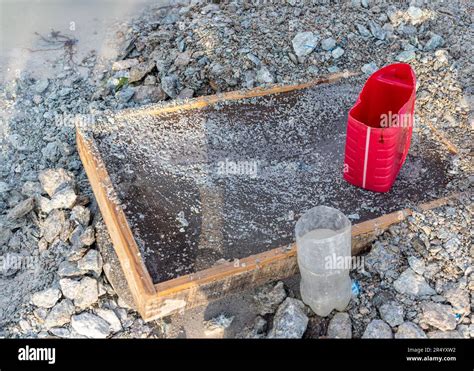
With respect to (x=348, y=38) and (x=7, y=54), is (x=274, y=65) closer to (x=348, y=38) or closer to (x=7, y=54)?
(x=348, y=38)

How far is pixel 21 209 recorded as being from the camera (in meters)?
3.94

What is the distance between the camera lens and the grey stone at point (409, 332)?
9.78ft

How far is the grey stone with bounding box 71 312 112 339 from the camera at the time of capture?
3254 millimetres

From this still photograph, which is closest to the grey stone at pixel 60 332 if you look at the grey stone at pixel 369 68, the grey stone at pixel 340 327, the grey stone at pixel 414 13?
the grey stone at pixel 340 327

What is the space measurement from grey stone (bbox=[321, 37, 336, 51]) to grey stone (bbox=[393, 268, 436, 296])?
243 cm

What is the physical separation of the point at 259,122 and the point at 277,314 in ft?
5.33

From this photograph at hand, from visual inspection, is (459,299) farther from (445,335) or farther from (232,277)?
(232,277)

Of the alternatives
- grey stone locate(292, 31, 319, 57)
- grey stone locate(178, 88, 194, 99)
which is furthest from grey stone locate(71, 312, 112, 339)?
grey stone locate(292, 31, 319, 57)

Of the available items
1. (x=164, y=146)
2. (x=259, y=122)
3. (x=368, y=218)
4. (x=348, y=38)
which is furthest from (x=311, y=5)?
(x=368, y=218)

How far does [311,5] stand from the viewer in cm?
537

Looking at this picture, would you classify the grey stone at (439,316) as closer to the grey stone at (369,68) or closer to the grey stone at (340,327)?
the grey stone at (340,327)

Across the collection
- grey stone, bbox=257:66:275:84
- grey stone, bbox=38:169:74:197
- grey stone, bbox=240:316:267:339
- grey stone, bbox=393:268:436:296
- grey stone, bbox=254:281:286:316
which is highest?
grey stone, bbox=257:66:275:84

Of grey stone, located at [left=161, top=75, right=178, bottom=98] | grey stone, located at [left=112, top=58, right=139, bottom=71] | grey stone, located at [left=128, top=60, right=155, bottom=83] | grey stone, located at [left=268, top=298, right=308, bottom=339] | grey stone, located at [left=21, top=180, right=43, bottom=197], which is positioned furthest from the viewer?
grey stone, located at [left=112, top=58, right=139, bottom=71]

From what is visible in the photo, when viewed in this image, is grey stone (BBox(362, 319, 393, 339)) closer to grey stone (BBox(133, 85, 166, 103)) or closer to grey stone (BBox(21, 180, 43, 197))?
grey stone (BBox(21, 180, 43, 197))
